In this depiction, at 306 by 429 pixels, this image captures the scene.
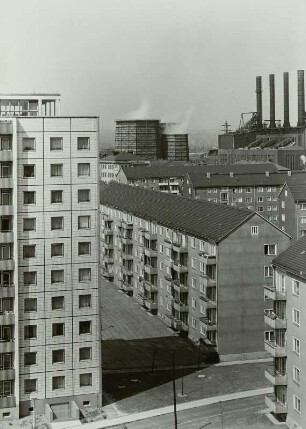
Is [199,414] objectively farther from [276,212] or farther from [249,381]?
[276,212]

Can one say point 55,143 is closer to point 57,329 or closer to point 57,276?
point 57,276

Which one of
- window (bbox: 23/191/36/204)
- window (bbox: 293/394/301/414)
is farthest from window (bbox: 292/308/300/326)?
window (bbox: 23/191/36/204)

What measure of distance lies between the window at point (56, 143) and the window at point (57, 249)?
7769 mm

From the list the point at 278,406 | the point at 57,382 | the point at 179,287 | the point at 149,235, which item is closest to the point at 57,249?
the point at 57,382

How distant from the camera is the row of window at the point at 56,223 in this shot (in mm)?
55469

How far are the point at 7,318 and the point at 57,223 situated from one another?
847 cm

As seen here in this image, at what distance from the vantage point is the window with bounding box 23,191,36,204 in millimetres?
55281

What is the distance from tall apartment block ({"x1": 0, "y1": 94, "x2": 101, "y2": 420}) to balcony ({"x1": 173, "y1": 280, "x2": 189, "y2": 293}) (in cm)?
2314

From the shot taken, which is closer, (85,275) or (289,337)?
(289,337)

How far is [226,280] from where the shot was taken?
70.3 meters

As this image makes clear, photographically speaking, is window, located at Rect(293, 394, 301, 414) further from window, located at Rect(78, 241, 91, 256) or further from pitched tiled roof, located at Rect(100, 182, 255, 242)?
pitched tiled roof, located at Rect(100, 182, 255, 242)

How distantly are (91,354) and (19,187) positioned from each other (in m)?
14.9

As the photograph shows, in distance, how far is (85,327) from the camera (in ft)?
188

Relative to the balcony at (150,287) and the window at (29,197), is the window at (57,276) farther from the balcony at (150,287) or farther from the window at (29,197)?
the balcony at (150,287)
